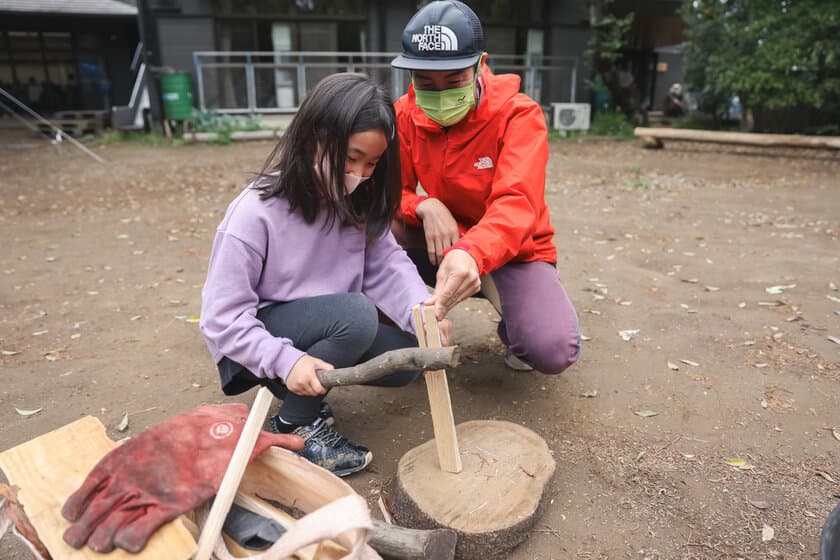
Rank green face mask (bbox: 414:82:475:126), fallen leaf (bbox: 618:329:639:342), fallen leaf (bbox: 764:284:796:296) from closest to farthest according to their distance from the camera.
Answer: green face mask (bbox: 414:82:475:126)
fallen leaf (bbox: 618:329:639:342)
fallen leaf (bbox: 764:284:796:296)

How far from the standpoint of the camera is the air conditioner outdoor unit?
1377 cm

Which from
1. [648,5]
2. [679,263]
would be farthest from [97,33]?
[679,263]

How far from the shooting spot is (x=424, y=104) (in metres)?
2.39

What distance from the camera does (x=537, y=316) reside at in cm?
244

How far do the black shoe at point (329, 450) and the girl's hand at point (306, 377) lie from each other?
1.32 ft

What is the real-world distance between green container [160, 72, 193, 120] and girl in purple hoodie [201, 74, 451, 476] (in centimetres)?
1119

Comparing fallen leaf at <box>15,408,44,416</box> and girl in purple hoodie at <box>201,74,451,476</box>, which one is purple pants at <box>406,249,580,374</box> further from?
fallen leaf at <box>15,408,44,416</box>

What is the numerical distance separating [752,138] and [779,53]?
1.90m

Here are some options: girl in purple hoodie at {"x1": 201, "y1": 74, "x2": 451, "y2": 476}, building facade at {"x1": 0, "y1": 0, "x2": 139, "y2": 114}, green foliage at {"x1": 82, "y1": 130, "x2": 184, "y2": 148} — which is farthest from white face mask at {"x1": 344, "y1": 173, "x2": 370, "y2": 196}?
building facade at {"x1": 0, "y1": 0, "x2": 139, "y2": 114}

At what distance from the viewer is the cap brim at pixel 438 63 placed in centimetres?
220

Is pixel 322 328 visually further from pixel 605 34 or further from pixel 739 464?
pixel 605 34

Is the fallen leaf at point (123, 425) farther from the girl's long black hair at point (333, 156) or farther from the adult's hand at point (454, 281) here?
the adult's hand at point (454, 281)

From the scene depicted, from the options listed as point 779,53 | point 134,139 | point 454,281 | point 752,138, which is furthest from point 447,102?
point 134,139

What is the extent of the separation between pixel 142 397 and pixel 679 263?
11.8 feet
